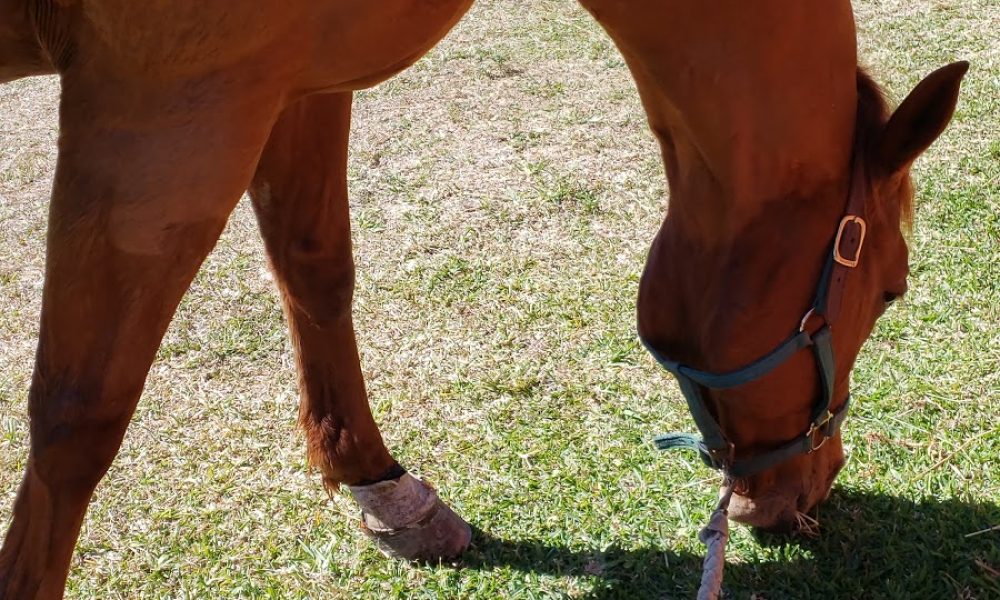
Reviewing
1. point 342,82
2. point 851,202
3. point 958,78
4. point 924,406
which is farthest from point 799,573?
point 342,82

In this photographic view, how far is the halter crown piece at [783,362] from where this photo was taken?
5.17ft

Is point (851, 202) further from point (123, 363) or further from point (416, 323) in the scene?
point (416, 323)

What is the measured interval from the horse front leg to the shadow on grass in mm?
1138

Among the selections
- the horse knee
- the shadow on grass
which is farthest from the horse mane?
the horse knee

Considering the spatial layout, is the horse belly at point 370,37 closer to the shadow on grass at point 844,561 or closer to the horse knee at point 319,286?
the horse knee at point 319,286

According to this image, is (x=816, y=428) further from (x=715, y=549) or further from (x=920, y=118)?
(x=920, y=118)

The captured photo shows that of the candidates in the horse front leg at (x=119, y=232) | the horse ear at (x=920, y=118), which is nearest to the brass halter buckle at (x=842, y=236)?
the horse ear at (x=920, y=118)

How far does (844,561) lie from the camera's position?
6.80 feet

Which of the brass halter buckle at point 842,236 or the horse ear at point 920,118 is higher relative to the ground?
the horse ear at point 920,118

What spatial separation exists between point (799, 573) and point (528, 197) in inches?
84.4

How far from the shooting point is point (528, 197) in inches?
150

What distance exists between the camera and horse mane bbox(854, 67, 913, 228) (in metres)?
1.58

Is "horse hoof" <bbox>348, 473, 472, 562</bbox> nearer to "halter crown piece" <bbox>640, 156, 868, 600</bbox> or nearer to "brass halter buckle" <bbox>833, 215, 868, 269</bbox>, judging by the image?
"halter crown piece" <bbox>640, 156, 868, 600</bbox>

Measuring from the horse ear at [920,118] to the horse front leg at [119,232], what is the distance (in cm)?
103
